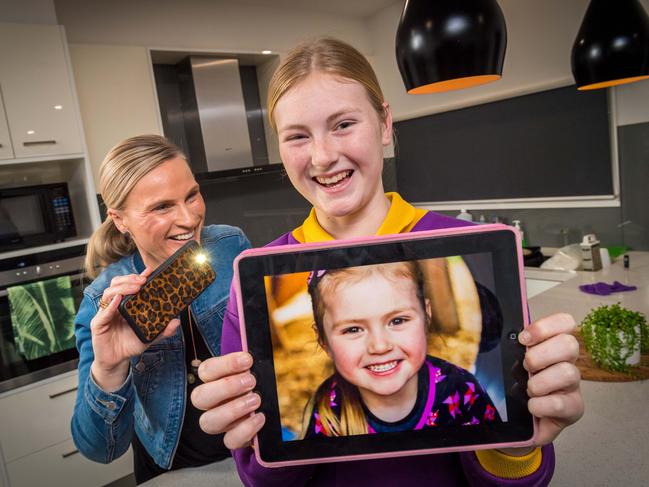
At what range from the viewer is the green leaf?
82.6 inches

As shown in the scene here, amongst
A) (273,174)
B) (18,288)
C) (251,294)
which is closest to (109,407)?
(251,294)

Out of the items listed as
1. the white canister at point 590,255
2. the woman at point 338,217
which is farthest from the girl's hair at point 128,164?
the white canister at point 590,255

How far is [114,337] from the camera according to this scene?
826 millimetres

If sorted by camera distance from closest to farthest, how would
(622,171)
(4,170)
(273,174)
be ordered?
(4,170) → (622,171) → (273,174)

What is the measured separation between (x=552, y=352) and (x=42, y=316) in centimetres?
214

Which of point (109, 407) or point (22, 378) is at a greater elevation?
point (109, 407)

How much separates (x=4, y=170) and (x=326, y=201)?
86.6 inches

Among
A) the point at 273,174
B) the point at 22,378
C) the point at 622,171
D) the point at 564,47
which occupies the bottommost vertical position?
the point at 22,378

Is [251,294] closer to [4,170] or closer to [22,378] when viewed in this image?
[22,378]

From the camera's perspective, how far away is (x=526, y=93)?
116 inches

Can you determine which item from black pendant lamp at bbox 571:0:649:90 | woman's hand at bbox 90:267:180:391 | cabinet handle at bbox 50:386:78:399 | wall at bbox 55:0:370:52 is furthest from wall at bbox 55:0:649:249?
woman's hand at bbox 90:267:180:391

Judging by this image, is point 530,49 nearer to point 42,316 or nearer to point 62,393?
point 42,316

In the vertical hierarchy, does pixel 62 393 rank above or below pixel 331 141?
below

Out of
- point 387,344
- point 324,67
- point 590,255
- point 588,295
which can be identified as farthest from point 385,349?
point 590,255
